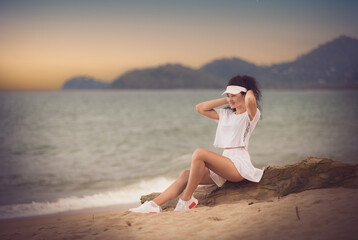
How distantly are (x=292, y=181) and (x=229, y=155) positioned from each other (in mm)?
976

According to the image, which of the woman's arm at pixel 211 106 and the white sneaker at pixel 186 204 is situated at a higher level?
the woman's arm at pixel 211 106

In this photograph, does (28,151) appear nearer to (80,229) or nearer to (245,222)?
(80,229)

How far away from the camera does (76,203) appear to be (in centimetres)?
868

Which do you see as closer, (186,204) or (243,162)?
(243,162)

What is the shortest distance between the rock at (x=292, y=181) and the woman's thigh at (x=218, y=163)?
1.34 ft

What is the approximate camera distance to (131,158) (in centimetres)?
1611

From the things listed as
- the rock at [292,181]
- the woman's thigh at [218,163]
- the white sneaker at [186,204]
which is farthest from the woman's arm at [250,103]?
the white sneaker at [186,204]

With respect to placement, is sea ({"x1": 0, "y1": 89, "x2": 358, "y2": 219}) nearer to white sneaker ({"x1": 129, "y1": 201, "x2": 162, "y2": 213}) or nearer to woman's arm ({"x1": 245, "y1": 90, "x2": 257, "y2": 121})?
white sneaker ({"x1": 129, "y1": 201, "x2": 162, "y2": 213})

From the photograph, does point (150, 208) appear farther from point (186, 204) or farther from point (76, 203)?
point (76, 203)

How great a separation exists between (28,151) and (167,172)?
9.87 meters

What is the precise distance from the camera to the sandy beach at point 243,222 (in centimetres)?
353

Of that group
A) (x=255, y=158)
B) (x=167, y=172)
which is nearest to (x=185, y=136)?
(x=255, y=158)

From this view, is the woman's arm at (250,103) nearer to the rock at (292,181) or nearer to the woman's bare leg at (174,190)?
the rock at (292,181)

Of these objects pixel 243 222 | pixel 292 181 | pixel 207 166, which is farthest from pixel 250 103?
pixel 243 222
